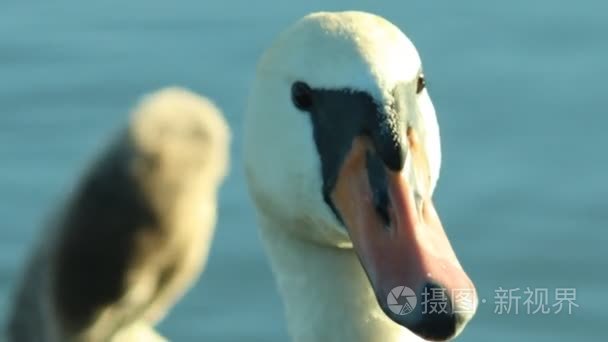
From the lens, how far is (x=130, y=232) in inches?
72.2

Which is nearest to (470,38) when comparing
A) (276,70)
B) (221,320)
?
(221,320)

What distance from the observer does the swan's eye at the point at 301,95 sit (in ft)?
12.8

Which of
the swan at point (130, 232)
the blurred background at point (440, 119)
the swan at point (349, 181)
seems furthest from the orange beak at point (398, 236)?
the blurred background at point (440, 119)

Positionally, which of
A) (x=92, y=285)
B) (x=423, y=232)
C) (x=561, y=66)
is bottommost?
(x=561, y=66)

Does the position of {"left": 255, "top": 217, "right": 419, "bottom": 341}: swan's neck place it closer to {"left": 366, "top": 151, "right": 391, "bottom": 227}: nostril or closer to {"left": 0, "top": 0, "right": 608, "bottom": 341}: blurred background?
{"left": 366, "top": 151, "right": 391, "bottom": 227}: nostril

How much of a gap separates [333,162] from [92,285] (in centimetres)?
204

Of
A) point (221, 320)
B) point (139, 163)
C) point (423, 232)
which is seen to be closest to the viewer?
point (139, 163)

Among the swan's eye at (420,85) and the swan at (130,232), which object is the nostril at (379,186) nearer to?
the swan's eye at (420,85)

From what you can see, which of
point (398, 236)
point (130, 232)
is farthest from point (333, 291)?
point (130, 232)

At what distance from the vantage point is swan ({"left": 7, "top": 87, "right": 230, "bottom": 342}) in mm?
1815

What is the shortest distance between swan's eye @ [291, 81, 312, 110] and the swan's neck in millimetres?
276

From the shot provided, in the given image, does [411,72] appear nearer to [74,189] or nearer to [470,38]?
[74,189]

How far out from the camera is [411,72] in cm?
381

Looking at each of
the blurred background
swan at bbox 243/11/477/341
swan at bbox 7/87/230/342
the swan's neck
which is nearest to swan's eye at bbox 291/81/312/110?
swan at bbox 243/11/477/341
